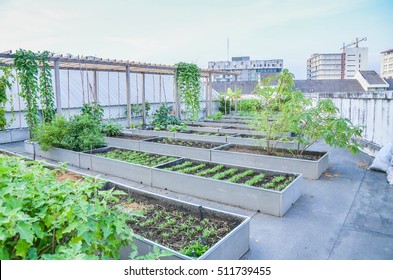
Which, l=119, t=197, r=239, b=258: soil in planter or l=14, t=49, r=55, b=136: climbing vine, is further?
l=14, t=49, r=55, b=136: climbing vine

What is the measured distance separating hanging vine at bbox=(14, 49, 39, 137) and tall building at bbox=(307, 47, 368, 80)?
97.0 m

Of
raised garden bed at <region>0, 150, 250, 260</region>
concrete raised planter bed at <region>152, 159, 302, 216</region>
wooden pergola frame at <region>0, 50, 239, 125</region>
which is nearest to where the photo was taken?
raised garden bed at <region>0, 150, 250, 260</region>

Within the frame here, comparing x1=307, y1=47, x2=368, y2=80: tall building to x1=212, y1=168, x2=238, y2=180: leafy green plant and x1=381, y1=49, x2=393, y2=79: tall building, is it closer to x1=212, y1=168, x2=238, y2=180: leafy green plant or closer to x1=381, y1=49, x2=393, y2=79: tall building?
x1=381, y1=49, x2=393, y2=79: tall building

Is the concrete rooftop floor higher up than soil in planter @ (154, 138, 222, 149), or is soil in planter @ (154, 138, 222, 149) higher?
soil in planter @ (154, 138, 222, 149)

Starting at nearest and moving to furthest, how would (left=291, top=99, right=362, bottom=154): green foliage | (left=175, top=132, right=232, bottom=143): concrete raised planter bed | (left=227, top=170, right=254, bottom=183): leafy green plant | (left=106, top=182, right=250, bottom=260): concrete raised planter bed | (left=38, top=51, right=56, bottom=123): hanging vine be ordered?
1. (left=106, top=182, right=250, bottom=260): concrete raised planter bed
2. (left=227, top=170, right=254, bottom=183): leafy green plant
3. (left=291, top=99, right=362, bottom=154): green foliage
4. (left=175, top=132, right=232, bottom=143): concrete raised planter bed
5. (left=38, top=51, right=56, bottom=123): hanging vine

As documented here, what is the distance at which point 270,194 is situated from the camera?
466 cm

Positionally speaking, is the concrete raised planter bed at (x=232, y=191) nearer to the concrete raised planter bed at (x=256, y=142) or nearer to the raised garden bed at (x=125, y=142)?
the concrete raised planter bed at (x=256, y=142)

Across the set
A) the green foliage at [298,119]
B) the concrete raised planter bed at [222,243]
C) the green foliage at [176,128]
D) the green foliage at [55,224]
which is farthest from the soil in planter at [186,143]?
the green foliage at [55,224]

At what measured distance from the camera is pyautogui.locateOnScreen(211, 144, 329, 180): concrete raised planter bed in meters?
6.48

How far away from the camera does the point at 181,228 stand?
385 cm

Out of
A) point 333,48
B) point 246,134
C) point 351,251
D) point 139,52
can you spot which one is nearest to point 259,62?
point 333,48

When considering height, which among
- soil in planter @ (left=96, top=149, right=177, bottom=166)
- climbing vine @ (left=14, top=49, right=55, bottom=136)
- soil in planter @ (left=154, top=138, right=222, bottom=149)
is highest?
climbing vine @ (left=14, top=49, right=55, bottom=136)

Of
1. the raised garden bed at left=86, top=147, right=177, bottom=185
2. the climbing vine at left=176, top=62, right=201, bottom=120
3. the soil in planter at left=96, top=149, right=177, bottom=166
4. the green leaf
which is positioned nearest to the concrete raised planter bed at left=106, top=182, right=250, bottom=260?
the green leaf
